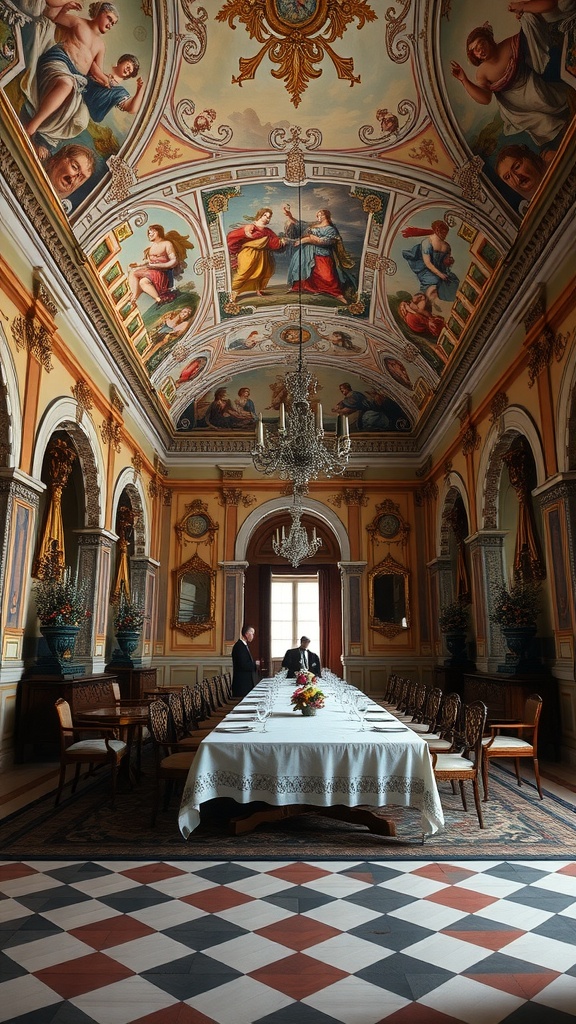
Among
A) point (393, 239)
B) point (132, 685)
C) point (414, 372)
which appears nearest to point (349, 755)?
point (132, 685)

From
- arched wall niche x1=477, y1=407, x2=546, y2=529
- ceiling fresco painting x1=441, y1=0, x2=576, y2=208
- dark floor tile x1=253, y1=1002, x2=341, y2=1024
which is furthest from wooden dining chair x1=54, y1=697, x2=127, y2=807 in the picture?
ceiling fresco painting x1=441, y1=0, x2=576, y2=208

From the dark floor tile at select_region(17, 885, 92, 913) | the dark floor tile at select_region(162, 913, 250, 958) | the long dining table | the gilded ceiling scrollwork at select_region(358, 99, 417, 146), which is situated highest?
the gilded ceiling scrollwork at select_region(358, 99, 417, 146)

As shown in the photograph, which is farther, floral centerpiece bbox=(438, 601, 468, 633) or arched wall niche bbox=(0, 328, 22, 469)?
floral centerpiece bbox=(438, 601, 468, 633)

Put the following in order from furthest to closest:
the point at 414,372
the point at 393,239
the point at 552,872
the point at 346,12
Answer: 1. the point at 414,372
2. the point at 393,239
3. the point at 346,12
4. the point at 552,872

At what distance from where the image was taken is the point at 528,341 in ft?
29.5

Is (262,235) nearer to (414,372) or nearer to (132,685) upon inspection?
(414,372)

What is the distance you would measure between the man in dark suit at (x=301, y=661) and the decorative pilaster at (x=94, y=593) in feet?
10.1

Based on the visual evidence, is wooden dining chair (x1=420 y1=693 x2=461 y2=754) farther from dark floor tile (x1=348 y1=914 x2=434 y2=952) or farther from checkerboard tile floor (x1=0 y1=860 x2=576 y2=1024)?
dark floor tile (x1=348 y1=914 x2=434 y2=952)

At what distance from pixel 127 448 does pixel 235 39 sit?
6.90 meters

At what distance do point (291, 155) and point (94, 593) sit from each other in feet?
22.4

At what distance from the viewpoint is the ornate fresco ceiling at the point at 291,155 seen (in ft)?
23.7

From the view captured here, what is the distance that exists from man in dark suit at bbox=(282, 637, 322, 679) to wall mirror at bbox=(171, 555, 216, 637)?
3.70 metres

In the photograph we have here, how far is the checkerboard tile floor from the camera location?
2824 millimetres

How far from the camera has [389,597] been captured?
15.9 m
